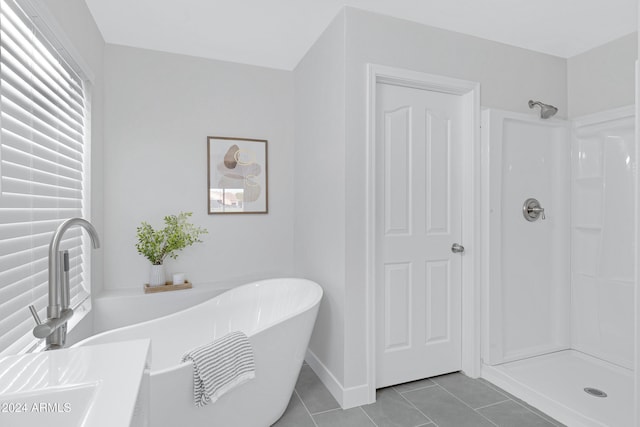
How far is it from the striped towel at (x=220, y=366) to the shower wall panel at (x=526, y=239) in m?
1.75

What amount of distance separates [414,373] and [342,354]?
602 mm

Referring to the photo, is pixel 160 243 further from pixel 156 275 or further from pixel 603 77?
pixel 603 77

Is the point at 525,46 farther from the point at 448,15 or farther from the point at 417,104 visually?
the point at 417,104

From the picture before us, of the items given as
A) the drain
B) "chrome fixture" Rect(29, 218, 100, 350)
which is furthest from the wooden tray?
the drain

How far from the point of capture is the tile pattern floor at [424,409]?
6.54 ft

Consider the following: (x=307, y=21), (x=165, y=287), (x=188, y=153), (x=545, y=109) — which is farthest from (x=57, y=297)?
(x=545, y=109)

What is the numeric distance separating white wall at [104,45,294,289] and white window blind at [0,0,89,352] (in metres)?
0.65

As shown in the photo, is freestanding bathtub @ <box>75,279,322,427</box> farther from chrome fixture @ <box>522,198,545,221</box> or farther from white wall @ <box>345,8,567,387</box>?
chrome fixture @ <box>522,198,545,221</box>

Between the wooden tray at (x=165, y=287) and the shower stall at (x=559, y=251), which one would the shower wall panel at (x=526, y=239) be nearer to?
the shower stall at (x=559, y=251)

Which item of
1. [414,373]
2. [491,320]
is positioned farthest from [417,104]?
[414,373]

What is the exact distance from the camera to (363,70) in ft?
7.20

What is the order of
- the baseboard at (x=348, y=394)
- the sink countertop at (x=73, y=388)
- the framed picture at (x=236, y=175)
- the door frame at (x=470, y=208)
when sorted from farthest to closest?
the framed picture at (x=236, y=175) → the door frame at (x=470, y=208) → the baseboard at (x=348, y=394) → the sink countertop at (x=73, y=388)

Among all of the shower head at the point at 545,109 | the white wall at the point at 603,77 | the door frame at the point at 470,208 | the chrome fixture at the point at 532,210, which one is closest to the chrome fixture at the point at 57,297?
the door frame at the point at 470,208

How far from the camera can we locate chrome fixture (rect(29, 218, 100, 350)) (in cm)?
111
